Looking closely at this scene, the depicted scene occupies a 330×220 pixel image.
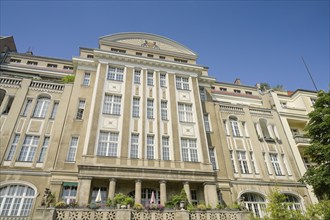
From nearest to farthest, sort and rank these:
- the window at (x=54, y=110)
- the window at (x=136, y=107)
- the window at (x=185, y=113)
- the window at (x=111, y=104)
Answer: the window at (x=54, y=110), the window at (x=111, y=104), the window at (x=136, y=107), the window at (x=185, y=113)

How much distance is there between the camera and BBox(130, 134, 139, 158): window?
68.6ft

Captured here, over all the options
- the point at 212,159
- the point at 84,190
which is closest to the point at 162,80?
the point at 212,159

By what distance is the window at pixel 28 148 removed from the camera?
65.3 feet

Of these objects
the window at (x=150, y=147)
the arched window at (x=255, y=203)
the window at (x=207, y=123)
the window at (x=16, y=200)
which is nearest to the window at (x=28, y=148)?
the window at (x=16, y=200)

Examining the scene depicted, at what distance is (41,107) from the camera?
928 inches

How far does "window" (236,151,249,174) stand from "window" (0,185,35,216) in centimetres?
2071

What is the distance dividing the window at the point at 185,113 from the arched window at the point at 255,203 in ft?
32.6

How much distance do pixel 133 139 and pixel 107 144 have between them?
2.60 m

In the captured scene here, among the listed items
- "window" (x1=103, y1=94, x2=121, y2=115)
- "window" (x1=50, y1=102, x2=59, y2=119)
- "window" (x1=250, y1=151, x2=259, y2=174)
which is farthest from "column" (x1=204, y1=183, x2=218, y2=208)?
"window" (x1=50, y1=102, x2=59, y2=119)

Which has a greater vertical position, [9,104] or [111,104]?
[9,104]

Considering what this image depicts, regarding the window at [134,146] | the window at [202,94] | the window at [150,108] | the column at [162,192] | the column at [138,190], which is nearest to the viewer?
the column at [138,190]

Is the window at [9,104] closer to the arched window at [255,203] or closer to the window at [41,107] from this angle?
the window at [41,107]

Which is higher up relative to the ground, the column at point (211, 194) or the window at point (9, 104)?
the window at point (9, 104)

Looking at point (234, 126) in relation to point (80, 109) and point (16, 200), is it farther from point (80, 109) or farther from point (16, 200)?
point (16, 200)
